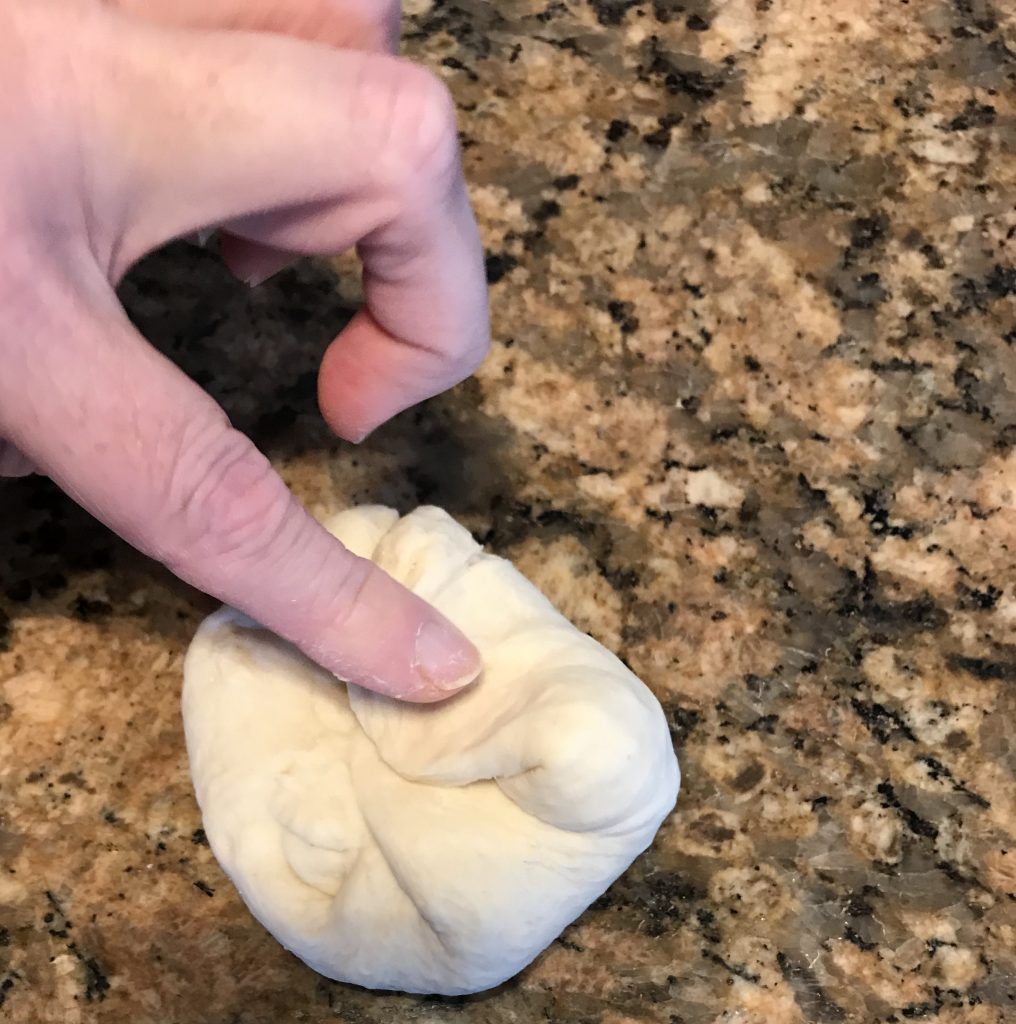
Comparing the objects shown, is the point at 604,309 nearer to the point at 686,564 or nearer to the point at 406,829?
the point at 686,564

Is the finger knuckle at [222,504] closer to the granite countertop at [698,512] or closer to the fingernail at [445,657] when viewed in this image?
the fingernail at [445,657]

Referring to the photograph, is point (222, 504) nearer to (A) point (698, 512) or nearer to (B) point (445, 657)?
(B) point (445, 657)

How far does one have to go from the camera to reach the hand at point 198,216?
1.46 feet

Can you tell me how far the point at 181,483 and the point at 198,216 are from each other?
0.45 feet

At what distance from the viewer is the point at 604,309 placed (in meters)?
0.88

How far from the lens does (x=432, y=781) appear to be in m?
0.67

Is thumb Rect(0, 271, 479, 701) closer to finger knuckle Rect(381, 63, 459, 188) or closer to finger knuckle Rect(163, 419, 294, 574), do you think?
finger knuckle Rect(163, 419, 294, 574)

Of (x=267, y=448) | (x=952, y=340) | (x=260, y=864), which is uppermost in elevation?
(x=952, y=340)

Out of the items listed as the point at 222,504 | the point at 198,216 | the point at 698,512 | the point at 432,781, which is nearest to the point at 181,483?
the point at 222,504

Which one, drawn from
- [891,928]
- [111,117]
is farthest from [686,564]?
[111,117]

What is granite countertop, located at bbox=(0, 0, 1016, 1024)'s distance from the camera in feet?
2.28

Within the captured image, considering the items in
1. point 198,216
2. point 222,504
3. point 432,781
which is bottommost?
point 432,781

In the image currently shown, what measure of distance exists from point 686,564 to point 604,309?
0.78 feet

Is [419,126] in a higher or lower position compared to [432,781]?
higher
